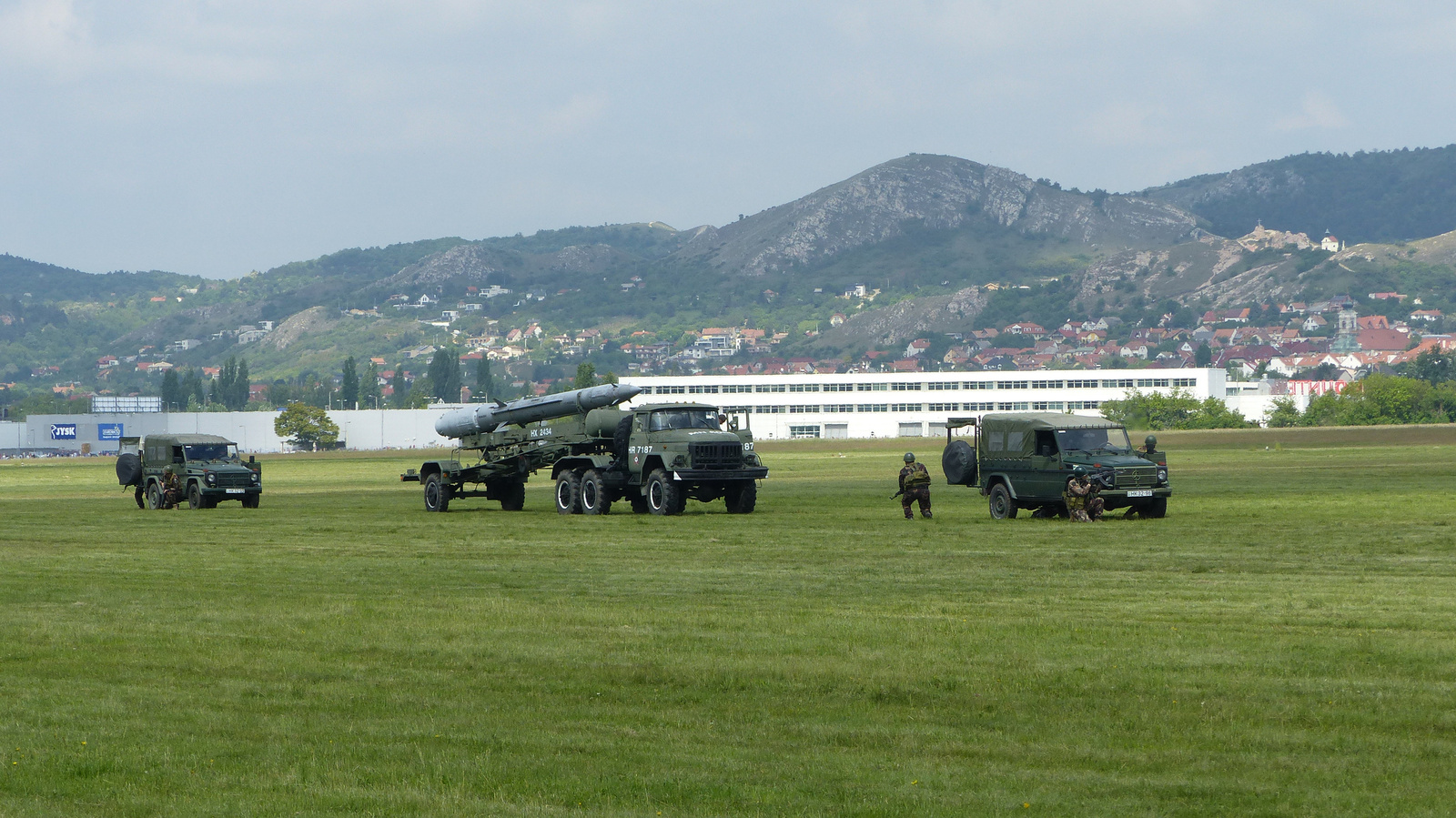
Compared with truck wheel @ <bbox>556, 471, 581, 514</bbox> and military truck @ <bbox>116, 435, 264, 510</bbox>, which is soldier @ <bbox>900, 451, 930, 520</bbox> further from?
military truck @ <bbox>116, 435, 264, 510</bbox>

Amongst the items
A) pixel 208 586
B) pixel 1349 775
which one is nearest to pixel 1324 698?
pixel 1349 775

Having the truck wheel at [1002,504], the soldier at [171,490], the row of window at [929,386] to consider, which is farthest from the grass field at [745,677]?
the row of window at [929,386]

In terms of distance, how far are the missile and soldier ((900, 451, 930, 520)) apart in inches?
374

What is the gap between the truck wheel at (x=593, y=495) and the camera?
123ft

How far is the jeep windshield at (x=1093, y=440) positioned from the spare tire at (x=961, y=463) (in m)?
3.08

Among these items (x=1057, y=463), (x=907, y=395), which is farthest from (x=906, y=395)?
(x=1057, y=463)

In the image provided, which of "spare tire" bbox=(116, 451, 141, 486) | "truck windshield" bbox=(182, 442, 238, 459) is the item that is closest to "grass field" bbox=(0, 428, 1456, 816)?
"truck windshield" bbox=(182, 442, 238, 459)

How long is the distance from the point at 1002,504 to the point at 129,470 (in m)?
29.8

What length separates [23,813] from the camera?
8898 mm

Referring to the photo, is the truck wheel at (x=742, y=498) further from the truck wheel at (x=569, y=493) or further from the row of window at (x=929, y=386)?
the row of window at (x=929, y=386)

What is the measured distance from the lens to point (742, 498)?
36.9 m

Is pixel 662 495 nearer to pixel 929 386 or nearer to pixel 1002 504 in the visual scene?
pixel 1002 504

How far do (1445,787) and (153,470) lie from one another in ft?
144

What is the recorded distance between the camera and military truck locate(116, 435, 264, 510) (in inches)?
1780
